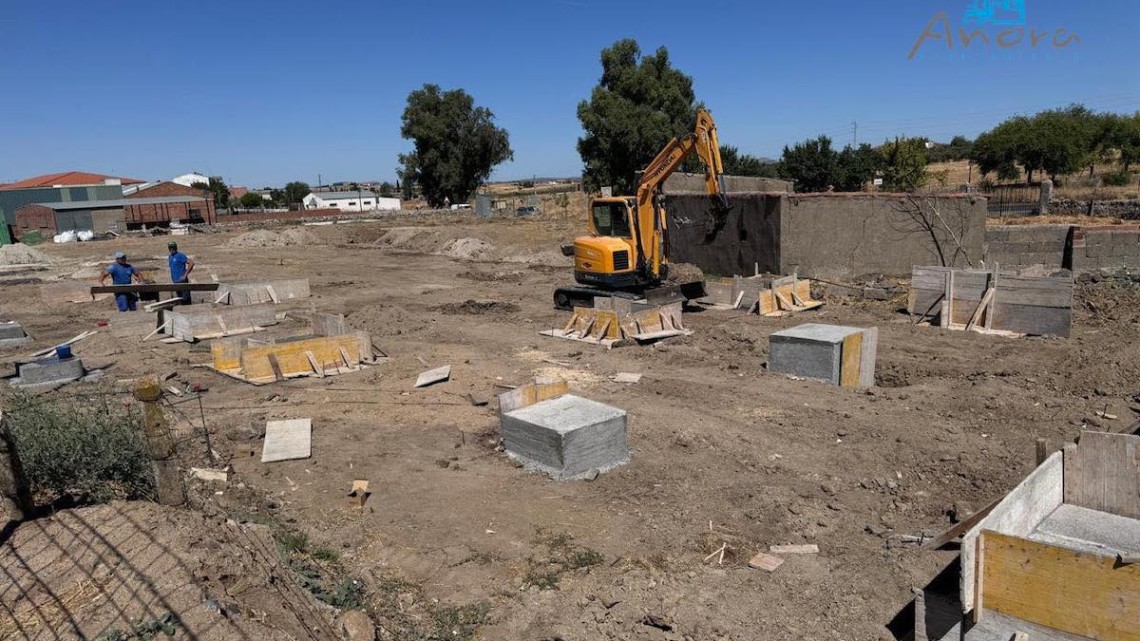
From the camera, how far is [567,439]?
6816mm

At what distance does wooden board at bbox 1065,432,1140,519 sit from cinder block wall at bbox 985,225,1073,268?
13.2 m


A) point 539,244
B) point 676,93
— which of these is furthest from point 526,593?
point 676,93

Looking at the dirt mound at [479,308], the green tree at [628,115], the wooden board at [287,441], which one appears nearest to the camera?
the wooden board at [287,441]

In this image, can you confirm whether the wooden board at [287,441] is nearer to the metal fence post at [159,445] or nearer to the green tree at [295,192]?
the metal fence post at [159,445]

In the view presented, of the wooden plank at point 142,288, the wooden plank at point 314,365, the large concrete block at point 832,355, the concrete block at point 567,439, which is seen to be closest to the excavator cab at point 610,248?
the large concrete block at point 832,355

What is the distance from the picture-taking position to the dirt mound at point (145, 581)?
3.95 metres

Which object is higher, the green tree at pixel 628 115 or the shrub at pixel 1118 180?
the green tree at pixel 628 115

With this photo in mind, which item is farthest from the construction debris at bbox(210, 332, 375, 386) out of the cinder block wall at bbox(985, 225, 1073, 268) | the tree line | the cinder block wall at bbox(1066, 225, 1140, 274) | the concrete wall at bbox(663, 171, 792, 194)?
the tree line

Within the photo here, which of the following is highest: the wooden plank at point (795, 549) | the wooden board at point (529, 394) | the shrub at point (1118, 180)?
the shrub at point (1118, 180)

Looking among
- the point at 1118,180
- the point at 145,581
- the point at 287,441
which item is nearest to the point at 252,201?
the point at 1118,180

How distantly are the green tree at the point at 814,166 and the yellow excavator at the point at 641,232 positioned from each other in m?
30.3

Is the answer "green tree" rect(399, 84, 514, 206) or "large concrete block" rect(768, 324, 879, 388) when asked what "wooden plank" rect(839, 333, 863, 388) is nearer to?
"large concrete block" rect(768, 324, 879, 388)

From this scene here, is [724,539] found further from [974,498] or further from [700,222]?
[700,222]

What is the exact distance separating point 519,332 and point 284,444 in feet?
22.0
